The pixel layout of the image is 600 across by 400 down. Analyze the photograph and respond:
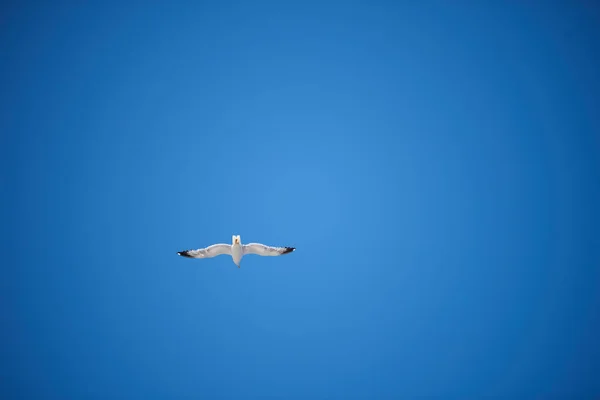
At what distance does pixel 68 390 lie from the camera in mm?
48875

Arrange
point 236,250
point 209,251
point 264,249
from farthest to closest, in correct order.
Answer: point 264,249
point 209,251
point 236,250

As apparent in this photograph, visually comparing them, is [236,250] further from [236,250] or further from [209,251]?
[209,251]

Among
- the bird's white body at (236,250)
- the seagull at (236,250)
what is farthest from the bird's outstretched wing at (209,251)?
the bird's white body at (236,250)

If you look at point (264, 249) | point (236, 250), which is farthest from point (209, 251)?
point (264, 249)

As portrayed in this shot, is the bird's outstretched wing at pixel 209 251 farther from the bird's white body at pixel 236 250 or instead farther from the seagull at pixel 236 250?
the bird's white body at pixel 236 250

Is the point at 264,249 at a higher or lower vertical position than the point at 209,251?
higher

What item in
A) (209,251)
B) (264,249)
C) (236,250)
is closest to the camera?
(236,250)

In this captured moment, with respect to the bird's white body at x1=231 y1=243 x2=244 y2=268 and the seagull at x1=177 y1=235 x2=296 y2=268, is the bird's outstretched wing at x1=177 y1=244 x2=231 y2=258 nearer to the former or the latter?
the seagull at x1=177 y1=235 x2=296 y2=268

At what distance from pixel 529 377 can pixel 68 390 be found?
55095 millimetres

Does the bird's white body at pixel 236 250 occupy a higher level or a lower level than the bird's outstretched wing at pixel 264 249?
lower

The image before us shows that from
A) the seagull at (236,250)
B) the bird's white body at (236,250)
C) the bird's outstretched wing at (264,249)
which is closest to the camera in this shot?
the bird's white body at (236,250)

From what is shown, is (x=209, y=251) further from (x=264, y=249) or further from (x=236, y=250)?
(x=264, y=249)

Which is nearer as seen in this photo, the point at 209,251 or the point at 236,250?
the point at 236,250

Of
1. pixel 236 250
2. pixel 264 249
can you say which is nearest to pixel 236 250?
pixel 236 250
